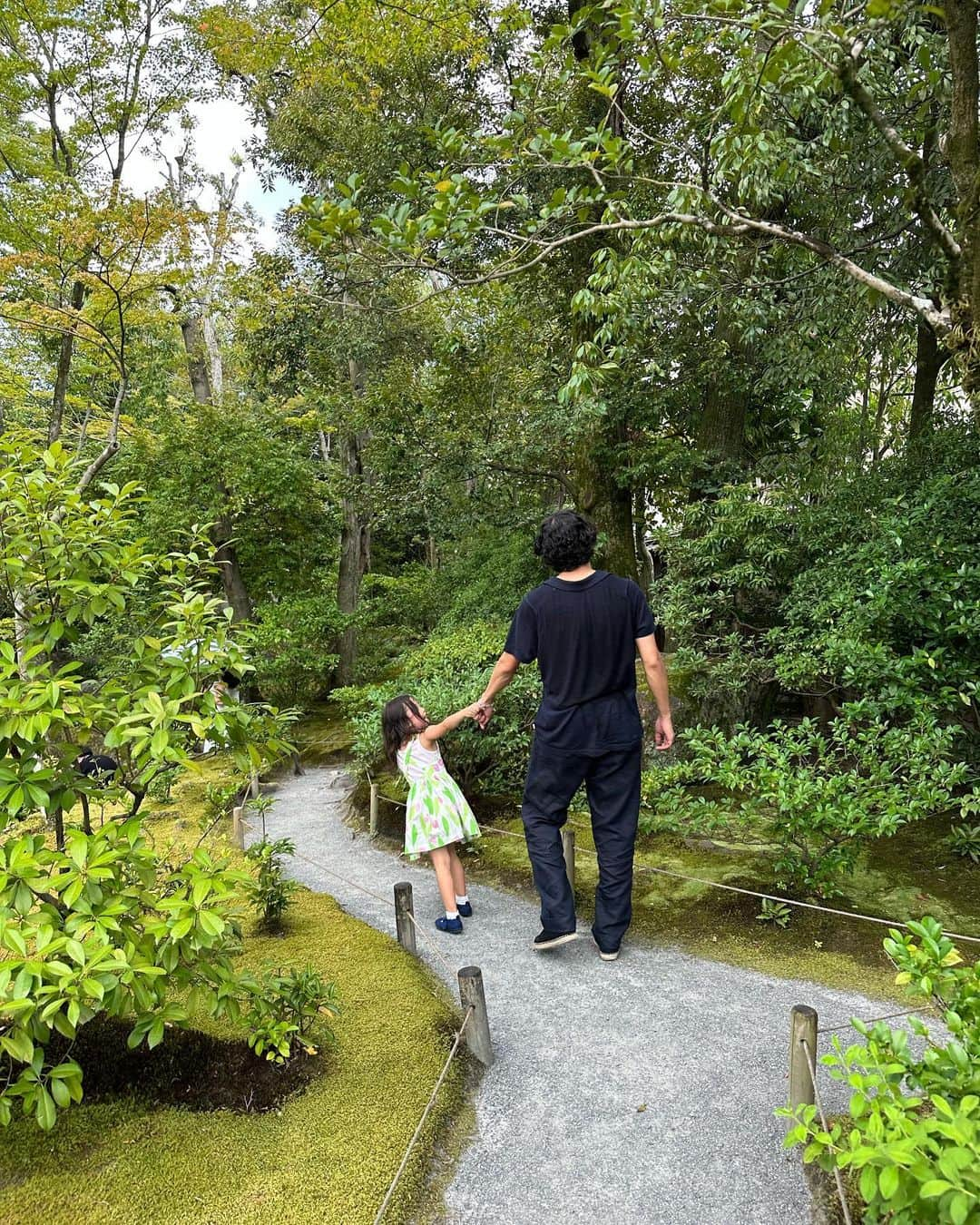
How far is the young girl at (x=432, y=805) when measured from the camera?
13.3ft

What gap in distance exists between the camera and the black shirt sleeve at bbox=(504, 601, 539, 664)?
141 inches

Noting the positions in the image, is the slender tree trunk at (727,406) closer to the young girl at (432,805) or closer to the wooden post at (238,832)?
the young girl at (432,805)

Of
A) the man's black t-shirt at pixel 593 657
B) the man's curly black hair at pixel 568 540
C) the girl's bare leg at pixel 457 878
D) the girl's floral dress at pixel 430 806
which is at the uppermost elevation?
the man's curly black hair at pixel 568 540

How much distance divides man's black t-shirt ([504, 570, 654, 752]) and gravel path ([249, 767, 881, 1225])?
1.17 meters

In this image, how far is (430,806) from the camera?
13.4 feet

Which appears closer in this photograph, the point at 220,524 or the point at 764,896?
the point at 764,896

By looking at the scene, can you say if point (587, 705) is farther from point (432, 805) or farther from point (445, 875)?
point (445, 875)

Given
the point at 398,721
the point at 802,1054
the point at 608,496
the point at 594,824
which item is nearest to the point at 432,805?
the point at 398,721

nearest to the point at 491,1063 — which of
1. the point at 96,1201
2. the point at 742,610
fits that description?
the point at 96,1201

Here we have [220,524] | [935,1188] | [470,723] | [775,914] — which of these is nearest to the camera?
[935,1188]

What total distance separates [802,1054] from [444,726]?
2.19m

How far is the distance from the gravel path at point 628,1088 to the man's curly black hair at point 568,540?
2063 mm

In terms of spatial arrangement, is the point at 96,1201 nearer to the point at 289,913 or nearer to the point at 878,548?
the point at 289,913

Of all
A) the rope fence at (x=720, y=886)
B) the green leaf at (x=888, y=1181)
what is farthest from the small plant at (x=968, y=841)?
the green leaf at (x=888, y=1181)
